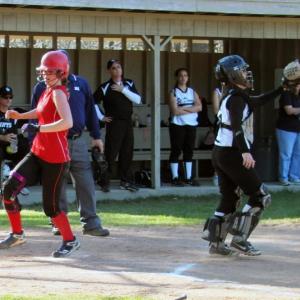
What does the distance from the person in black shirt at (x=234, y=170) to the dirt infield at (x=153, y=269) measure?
24 cm

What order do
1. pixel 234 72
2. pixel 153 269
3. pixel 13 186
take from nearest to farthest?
pixel 153 269 < pixel 13 186 < pixel 234 72

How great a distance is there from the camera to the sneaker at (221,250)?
8.08 metres

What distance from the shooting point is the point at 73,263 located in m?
7.62

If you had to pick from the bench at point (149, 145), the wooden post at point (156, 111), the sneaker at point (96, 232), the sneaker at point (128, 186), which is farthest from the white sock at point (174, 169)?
the sneaker at point (96, 232)

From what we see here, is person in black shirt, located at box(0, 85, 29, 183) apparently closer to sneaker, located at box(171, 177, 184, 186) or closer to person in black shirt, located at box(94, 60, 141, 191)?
person in black shirt, located at box(94, 60, 141, 191)

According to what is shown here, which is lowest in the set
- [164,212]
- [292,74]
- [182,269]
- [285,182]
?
[164,212]

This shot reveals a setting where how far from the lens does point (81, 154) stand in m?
8.98

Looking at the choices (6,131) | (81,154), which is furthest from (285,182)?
(81,154)

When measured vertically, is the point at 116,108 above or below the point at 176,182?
above

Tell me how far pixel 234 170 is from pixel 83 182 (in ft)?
6.26

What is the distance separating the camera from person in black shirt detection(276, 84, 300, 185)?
50.0 feet

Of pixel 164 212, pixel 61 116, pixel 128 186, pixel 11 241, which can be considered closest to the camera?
pixel 61 116

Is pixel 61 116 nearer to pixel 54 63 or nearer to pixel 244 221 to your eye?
pixel 54 63

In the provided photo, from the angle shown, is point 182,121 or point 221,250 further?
point 182,121
